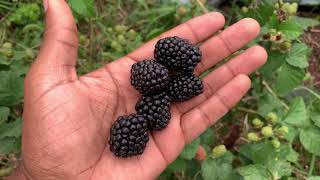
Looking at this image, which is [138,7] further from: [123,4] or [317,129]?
[317,129]

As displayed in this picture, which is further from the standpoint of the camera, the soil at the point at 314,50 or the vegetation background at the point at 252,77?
the soil at the point at 314,50

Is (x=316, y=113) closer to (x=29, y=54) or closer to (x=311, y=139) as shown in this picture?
(x=311, y=139)

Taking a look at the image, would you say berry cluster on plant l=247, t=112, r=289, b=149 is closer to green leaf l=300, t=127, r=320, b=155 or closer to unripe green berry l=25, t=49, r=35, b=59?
green leaf l=300, t=127, r=320, b=155

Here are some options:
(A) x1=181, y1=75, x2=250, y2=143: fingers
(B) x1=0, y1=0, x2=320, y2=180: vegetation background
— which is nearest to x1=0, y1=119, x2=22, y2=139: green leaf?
(B) x1=0, y1=0, x2=320, y2=180: vegetation background

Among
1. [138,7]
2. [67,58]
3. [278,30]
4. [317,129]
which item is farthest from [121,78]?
[138,7]

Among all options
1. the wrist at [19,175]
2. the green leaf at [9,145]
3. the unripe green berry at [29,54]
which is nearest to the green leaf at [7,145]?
the green leaf at [9,145]

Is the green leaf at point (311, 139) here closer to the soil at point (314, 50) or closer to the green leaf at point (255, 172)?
the green leaf at point (255, 172)
